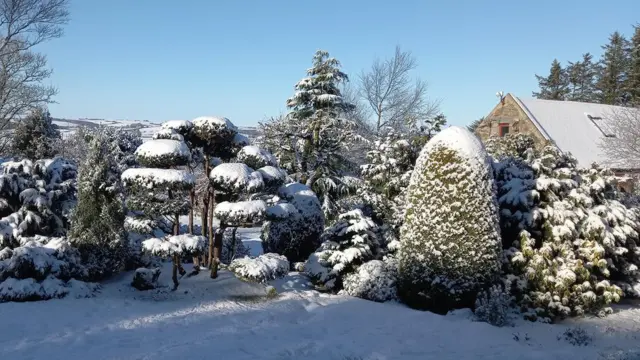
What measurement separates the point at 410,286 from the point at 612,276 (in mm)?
4804

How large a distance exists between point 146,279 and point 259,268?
7.36 ft

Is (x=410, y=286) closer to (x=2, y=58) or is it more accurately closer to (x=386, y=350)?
(x=386, y=350)

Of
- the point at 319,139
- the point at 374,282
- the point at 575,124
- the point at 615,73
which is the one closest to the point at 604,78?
the point at 615,73

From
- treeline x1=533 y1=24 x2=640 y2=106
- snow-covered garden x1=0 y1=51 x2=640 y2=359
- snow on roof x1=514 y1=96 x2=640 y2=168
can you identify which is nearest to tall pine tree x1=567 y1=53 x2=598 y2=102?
treeline x1=533 y1=24 x2=640 y2=106

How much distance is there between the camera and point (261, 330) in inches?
267

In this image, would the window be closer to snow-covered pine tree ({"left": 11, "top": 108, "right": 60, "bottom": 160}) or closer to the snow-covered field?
the snow-covered field

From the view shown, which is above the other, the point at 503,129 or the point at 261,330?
the point at 503,129

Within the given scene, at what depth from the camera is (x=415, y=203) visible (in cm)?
846

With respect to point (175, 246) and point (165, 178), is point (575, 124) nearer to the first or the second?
point (165, 178)

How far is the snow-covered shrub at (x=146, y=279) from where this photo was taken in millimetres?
8384

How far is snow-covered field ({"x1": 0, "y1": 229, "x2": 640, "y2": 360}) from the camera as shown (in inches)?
231

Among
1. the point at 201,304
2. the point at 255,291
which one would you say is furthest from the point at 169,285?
the point at 255,291

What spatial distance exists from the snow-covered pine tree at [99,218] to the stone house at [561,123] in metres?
22.4

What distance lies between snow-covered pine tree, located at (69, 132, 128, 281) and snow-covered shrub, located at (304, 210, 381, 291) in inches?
162
